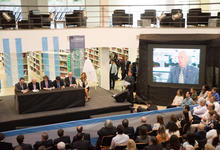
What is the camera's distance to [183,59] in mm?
11477

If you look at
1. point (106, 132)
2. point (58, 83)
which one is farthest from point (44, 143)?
point (58, 83)

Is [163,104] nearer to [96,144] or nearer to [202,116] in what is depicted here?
[202,116]

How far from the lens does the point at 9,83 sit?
48.9ft

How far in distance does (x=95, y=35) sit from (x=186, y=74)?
4.11 metres

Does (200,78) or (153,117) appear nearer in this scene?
(153,117)

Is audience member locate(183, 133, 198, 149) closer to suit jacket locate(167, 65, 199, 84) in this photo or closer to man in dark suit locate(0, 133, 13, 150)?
Result: man in dark suit locate(0, 133, 13, 150)

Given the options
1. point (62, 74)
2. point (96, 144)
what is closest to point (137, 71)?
point (62, 74)

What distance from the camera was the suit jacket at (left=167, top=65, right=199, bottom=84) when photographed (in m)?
A: 11.4

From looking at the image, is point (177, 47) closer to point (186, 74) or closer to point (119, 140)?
point (186, 74)

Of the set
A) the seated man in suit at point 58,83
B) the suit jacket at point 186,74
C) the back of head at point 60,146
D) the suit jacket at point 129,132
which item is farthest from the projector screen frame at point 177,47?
the back of head at point 60,146

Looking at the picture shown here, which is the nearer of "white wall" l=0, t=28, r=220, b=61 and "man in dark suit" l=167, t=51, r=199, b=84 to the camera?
"white wall" l=0, t=28, r=220, b=61

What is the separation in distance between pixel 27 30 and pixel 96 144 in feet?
20.6

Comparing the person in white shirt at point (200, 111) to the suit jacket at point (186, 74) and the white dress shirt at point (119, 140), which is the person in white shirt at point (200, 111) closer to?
the white dress shirt at point (119, 140)

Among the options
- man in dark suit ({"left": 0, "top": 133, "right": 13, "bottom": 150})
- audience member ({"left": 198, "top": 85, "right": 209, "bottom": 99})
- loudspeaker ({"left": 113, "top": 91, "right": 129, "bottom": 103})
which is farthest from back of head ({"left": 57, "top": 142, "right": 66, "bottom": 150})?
audience member ({"left": 198, "top": 85, "right": 209, "bottom": 99})
